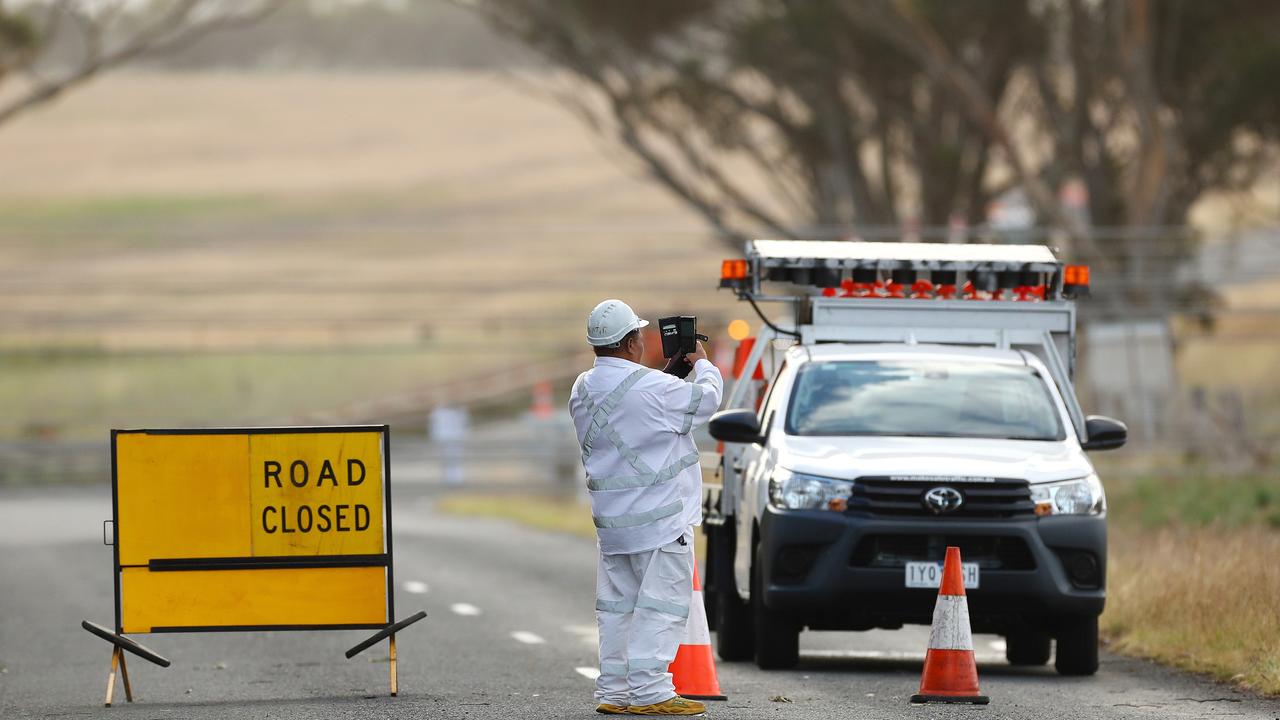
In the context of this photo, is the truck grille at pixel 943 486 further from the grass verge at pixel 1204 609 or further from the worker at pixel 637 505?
the worker at pixel 637 505

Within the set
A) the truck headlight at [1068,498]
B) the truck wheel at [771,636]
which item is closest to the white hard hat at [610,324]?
the truck wheel at [771,636]

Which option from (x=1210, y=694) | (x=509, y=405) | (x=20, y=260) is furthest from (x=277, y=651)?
(x=20, y=260)

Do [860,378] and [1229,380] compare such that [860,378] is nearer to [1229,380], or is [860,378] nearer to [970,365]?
[970,365]

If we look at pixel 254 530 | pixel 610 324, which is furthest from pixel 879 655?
pixel 610 324

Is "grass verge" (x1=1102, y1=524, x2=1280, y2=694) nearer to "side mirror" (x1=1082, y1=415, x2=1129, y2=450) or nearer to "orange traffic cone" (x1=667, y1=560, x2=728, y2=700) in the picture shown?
"side mirror" (x1=1082, y1=415, x2=1129, y2=450)

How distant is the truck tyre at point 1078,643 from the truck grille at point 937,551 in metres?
0.54

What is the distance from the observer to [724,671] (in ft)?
43.0

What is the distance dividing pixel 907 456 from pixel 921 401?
0.89m

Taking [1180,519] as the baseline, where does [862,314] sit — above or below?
above

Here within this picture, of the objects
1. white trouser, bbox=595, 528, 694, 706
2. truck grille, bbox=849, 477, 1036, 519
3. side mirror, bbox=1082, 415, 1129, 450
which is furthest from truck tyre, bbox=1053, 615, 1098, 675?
white trouser, bbox=595, 528, 694, 706

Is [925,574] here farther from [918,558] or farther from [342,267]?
[342,267]

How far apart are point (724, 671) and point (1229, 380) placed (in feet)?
121

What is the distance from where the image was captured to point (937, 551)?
40.9 feet

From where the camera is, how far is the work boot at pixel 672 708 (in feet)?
33.9
